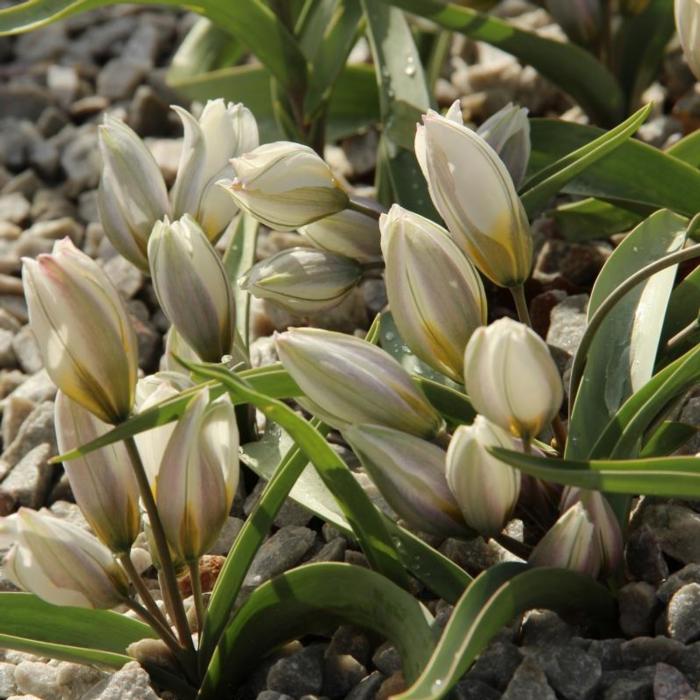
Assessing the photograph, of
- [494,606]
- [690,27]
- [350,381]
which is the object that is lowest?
[494,606]

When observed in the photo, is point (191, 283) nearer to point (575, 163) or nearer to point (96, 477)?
point (96, 477)

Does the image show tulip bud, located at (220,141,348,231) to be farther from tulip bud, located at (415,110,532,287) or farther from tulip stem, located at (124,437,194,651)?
tulip stem, located at (124,437,194,651)

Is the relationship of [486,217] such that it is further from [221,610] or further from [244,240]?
[244,240]

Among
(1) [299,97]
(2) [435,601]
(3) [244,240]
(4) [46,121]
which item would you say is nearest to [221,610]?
(2) [435,601]

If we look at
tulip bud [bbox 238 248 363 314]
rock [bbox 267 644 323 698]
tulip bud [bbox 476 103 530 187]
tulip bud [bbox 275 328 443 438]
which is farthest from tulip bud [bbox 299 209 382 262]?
rock [bbox 267 644 323 698]

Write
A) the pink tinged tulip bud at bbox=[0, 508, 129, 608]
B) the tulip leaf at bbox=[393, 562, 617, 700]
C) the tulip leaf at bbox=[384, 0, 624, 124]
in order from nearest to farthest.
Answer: the tulip leaf at bbox=[393, 562, 617, 700] → the pink tinged tulip bud at bbox=[0, 508, 129, 608] → the tulip leaf at bbox=[384, 0, 624, 124]

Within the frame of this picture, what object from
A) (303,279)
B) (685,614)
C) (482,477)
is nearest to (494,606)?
(482,477)

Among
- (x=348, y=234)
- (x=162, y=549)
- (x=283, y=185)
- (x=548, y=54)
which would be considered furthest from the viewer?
(x=548, y=54)
